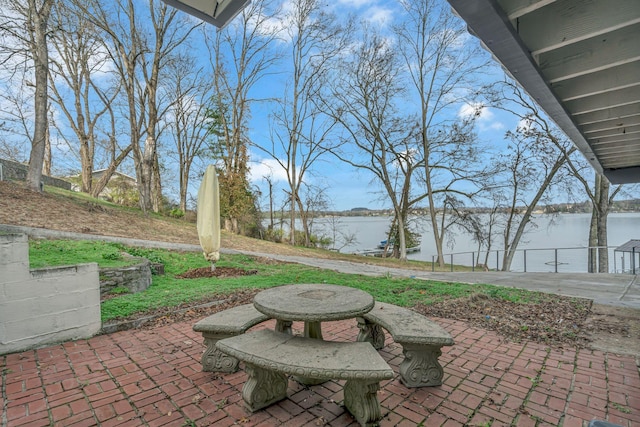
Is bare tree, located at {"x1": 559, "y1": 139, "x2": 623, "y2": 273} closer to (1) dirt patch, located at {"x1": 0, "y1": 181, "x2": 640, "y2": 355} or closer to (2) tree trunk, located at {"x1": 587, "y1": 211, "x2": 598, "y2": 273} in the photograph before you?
(2) tree trunk, located at {"x1": 587, "y1": 211, "x2": 598, "y2": 273}

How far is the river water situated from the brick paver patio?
26.4 feet

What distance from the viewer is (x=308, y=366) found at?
188 cm

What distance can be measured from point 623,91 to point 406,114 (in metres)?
13.3

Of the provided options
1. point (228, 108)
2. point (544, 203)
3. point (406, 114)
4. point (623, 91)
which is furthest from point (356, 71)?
point (623, 91)

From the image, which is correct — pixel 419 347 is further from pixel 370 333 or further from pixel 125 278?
pixel 125 278

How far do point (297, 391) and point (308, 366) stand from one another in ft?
2.67

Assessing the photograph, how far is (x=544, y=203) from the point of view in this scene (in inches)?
578

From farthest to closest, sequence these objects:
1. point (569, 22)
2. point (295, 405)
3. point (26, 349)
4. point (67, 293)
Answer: point (67, 293) → point (26, 349) → point (295, 405) → point (569, 22)

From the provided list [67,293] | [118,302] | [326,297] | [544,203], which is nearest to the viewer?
[326,297]

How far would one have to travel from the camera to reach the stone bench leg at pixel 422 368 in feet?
8.30

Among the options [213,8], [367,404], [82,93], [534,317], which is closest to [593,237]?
[534,317]

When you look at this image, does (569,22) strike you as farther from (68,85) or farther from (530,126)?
(68,85)

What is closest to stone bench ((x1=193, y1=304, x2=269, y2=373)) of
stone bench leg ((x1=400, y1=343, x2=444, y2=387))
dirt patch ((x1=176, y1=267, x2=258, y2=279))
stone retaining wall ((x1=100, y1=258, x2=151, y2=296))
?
stone bench leg ((x1=400, y1=343, x2=444, y2=387))

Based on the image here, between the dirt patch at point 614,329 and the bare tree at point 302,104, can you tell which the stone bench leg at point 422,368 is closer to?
the dirt patch at point 614,329
